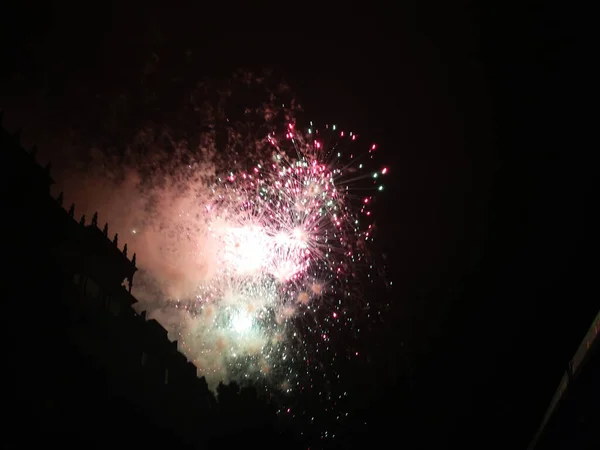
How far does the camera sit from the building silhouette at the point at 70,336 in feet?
36.8

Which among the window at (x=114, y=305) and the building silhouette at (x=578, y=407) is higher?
the window at (x=114, y=305)

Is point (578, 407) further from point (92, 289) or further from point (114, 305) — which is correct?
point (114, 305)

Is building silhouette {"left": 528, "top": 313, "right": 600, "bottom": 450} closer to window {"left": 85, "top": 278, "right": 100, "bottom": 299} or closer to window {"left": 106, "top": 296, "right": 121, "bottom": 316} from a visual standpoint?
window {"left": 85, "top": 278, "right": 100, "bottom": 299}

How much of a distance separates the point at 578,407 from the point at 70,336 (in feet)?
43.3

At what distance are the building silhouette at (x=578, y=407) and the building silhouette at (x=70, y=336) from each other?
36.8 ft

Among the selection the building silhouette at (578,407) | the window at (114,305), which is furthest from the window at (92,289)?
the building silhouette at (578,407)

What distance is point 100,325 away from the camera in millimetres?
16156

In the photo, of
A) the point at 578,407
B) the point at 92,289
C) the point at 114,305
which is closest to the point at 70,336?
the point at 92,289

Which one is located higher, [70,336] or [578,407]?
[70,336]

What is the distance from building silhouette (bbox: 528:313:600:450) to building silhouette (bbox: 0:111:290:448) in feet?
36.8

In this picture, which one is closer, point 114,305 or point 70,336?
point 70,336

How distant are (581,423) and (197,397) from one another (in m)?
20.3

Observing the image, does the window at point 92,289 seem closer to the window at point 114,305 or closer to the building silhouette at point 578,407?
the window at point 114,305

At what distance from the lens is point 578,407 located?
7.48 metres
